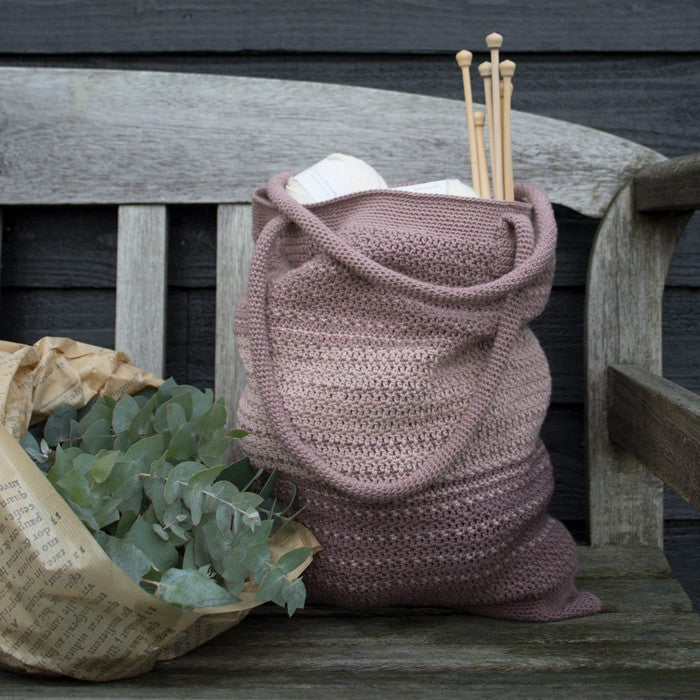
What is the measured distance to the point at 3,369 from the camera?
0.67 m

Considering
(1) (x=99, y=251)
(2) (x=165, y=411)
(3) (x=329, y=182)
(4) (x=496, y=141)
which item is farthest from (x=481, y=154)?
(1) (x=99, y=251)

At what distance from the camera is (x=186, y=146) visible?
0.92 metres

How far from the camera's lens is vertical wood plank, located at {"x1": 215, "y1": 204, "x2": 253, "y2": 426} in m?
0.92

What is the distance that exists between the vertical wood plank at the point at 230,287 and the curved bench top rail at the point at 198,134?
0.03 meters

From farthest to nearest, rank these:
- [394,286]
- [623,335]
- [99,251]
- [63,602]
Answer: [99,251] → [623,335] → [394,286] → [63,602]

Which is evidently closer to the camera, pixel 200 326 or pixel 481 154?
pixel 481 154

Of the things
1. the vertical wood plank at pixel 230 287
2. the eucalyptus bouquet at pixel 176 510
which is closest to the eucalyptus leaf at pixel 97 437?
the eucalyptus bouquet at pixel 176 510

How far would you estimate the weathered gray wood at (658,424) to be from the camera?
0.66m

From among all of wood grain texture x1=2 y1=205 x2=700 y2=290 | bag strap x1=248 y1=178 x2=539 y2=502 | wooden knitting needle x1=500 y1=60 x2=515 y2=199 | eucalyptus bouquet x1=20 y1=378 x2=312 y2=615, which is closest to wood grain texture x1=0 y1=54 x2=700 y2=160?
wood grain texture x1=2 y1=205 x2=700 y2=290

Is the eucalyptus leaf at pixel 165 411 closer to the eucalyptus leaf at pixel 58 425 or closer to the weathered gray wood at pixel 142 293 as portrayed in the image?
the eucalyptus leaf at pixel 58 425

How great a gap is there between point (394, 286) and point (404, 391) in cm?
8

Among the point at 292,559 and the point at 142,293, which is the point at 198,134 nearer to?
the point at 142,293
